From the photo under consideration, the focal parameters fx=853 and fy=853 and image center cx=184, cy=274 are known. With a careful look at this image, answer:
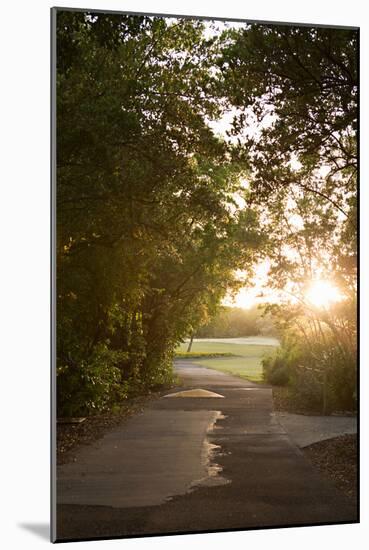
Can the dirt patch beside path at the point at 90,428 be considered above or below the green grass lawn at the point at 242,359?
below

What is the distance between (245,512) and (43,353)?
77.6 inches

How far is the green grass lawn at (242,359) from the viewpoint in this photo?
22.6ft

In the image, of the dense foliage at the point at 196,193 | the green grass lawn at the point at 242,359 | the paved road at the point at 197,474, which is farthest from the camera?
the green grass lawn at the point at 242,359

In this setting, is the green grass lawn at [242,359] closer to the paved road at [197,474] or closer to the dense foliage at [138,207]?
the paved road at [197,474]

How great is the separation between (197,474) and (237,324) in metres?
1.24

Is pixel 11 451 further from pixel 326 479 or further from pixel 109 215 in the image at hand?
pixel 326 479

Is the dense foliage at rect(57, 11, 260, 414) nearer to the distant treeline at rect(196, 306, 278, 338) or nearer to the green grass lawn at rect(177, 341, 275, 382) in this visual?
the distant treeline at rect(196, 306, 278, 338)

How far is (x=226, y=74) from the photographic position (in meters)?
6.96

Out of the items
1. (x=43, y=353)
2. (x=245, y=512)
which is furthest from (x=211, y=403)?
(x=43, y=353)

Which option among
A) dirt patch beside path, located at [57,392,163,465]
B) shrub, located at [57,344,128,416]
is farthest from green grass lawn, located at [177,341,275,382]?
shrub, located at [57,344,128,416]

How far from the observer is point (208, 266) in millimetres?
6922

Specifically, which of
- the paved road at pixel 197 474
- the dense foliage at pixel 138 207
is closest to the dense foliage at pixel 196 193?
the dense foliage at pixel 138 207

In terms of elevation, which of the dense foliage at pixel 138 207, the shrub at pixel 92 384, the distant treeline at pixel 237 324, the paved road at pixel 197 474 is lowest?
the paved road at pixel 197 474

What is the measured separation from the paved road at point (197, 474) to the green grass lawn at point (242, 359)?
82 mm
